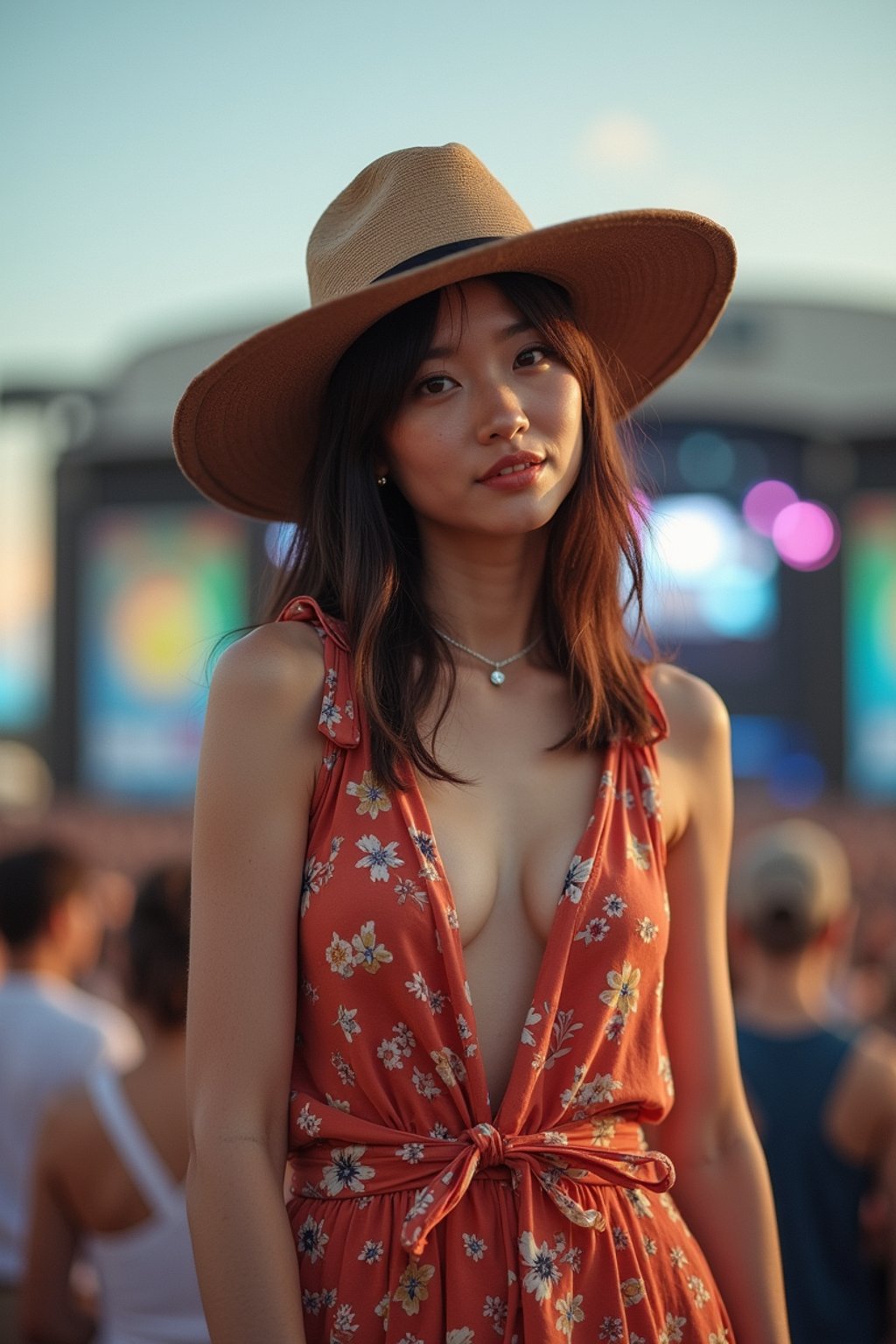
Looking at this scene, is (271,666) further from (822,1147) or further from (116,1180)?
(822,1147)

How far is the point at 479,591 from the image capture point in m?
1.79

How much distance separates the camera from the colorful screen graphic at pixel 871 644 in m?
17.8

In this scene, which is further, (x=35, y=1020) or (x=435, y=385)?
(x=35, y=1020)

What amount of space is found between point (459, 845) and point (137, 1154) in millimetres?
1132

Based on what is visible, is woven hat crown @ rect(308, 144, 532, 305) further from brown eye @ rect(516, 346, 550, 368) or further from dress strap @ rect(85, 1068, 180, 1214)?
dress strap @ rect(85, 1068, 180, 1214)

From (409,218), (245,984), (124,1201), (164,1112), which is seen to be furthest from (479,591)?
(124,1201)

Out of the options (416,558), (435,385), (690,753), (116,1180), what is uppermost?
(435,385)

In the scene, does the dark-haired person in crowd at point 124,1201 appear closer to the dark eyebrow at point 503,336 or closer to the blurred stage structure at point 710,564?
the dark eyebrow at point 503,336

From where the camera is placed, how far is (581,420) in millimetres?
1778

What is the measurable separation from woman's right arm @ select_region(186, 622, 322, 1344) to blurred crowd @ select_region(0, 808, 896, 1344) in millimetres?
968

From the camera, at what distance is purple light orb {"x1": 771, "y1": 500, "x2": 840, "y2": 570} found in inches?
683

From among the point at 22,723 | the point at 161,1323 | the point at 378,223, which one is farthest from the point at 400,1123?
the point at 22,723

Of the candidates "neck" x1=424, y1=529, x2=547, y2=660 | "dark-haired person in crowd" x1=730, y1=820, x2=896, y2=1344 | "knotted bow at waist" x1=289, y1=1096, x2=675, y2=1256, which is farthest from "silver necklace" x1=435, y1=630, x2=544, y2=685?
"dark-haired person in crowd" x1=730, y1=820, x2=896, y2=1344

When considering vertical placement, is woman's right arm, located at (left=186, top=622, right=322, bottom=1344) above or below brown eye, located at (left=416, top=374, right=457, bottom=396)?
below
